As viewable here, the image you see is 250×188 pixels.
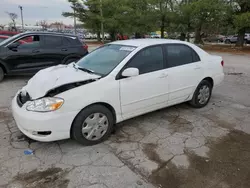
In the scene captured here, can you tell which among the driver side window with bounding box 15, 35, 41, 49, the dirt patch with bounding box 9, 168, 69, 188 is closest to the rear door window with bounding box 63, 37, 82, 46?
the driver side window with bounding box 15, 35, 41, 49

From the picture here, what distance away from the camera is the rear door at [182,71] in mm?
3936

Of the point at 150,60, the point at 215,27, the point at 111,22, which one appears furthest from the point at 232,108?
the point at 111,22

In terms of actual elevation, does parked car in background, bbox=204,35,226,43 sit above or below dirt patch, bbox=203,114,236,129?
above

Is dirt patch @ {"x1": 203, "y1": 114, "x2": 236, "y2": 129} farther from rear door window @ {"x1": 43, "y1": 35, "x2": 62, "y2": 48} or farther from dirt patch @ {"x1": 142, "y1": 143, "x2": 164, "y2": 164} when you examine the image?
rear door window @ {"x1": 43, "y1": 35, "x2": 62, "y2": 48}

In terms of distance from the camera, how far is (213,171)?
104 inches

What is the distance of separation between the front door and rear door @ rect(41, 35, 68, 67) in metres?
4.42

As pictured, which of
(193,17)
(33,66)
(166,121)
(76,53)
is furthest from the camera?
Answer: (193,17)

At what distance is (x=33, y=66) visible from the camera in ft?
22.5

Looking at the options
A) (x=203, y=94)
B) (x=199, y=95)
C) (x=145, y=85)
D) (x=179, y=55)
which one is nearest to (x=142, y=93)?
(x=145, y=85)

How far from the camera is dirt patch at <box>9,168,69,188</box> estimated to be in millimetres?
2365

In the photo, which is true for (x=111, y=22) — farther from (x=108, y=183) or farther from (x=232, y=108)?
(x=108, y=183)

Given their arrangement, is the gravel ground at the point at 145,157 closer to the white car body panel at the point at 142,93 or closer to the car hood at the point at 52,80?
the white car body panel at the point at 142,93

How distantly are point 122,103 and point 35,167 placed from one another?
1487 mm

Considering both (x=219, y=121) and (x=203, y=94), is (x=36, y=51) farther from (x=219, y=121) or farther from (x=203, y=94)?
(x=219, y=121)
